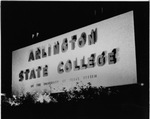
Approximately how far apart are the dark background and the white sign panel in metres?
0.08

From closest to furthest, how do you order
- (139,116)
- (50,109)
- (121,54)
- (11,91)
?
(139,116) → (121,54) → (50,109) → (11,91)

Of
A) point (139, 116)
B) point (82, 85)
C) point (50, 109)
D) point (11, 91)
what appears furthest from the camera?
point (11, 91)

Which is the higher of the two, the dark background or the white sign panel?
the dark background

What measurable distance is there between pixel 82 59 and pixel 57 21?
808 millimetres

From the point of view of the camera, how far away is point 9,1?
3.67 m

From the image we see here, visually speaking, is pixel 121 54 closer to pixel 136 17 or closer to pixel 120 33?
pixel 120 33

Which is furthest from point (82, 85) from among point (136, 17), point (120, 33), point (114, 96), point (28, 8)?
point (28, 8)

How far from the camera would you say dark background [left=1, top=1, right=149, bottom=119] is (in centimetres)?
295

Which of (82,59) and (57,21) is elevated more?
(57,21)

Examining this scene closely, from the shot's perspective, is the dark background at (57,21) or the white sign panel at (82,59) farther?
the white sign panel at (82,59)

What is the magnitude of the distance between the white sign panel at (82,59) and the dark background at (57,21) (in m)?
0.08

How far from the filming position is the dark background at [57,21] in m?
2.95

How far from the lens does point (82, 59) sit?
3.57 m

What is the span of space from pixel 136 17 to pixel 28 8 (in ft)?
5.23
